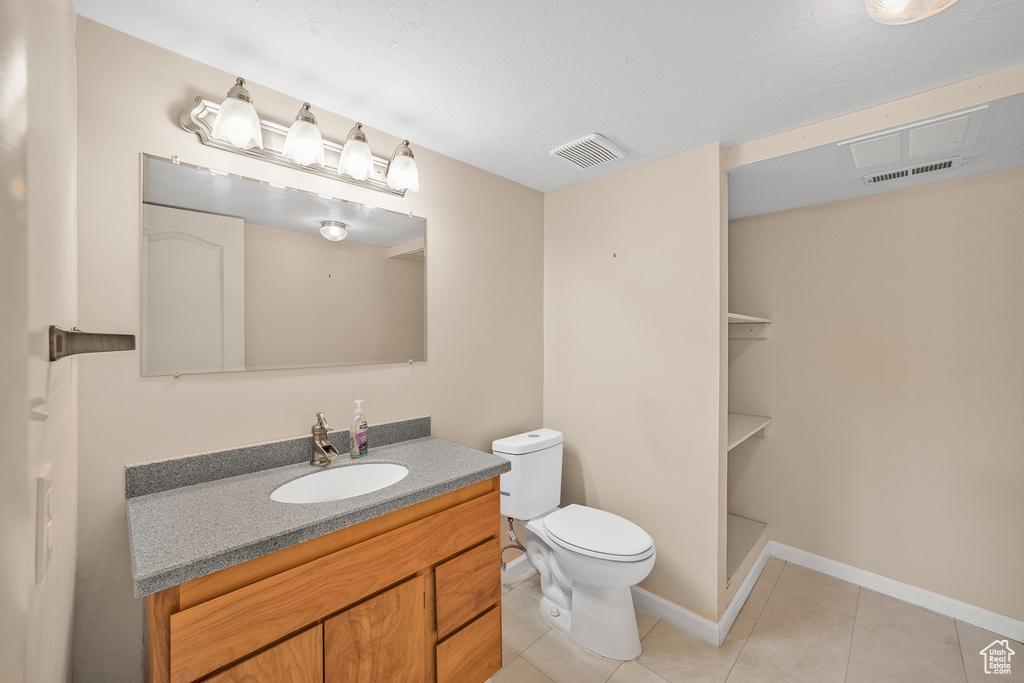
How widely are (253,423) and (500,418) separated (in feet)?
4.01

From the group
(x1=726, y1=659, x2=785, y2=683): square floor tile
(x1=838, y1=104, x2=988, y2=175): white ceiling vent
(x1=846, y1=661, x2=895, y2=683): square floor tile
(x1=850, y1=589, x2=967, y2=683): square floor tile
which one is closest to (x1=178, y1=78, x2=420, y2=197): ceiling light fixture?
(x1=838, y1=104, x2=988, y2=175): white ceiling vent

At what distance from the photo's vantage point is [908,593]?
218 centimetres

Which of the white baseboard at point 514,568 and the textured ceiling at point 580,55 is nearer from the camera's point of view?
the textured ceiling at point 580,55

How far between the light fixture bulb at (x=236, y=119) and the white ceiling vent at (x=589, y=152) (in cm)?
126

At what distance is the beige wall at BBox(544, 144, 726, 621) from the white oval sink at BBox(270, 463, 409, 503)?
1.26m

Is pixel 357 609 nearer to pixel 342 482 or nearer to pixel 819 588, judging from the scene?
pixel 342 482

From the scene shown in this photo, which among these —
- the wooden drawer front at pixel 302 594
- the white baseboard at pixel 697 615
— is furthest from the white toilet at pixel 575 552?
the wooden drawer front at pixel 302 594

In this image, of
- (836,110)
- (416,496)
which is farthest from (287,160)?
(836,110)

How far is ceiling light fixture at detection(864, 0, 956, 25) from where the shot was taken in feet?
3.38

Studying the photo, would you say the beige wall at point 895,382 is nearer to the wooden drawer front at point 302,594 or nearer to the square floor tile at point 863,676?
the square floor tile at point 863,676

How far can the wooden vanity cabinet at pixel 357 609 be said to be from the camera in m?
0.92

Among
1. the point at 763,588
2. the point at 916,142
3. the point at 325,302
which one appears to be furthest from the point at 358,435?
the point at 916,142

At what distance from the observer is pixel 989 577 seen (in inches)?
78.2

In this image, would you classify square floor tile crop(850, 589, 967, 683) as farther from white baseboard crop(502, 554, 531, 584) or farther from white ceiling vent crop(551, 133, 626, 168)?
white ceiling vent crop(551, 133, 626, 168)
